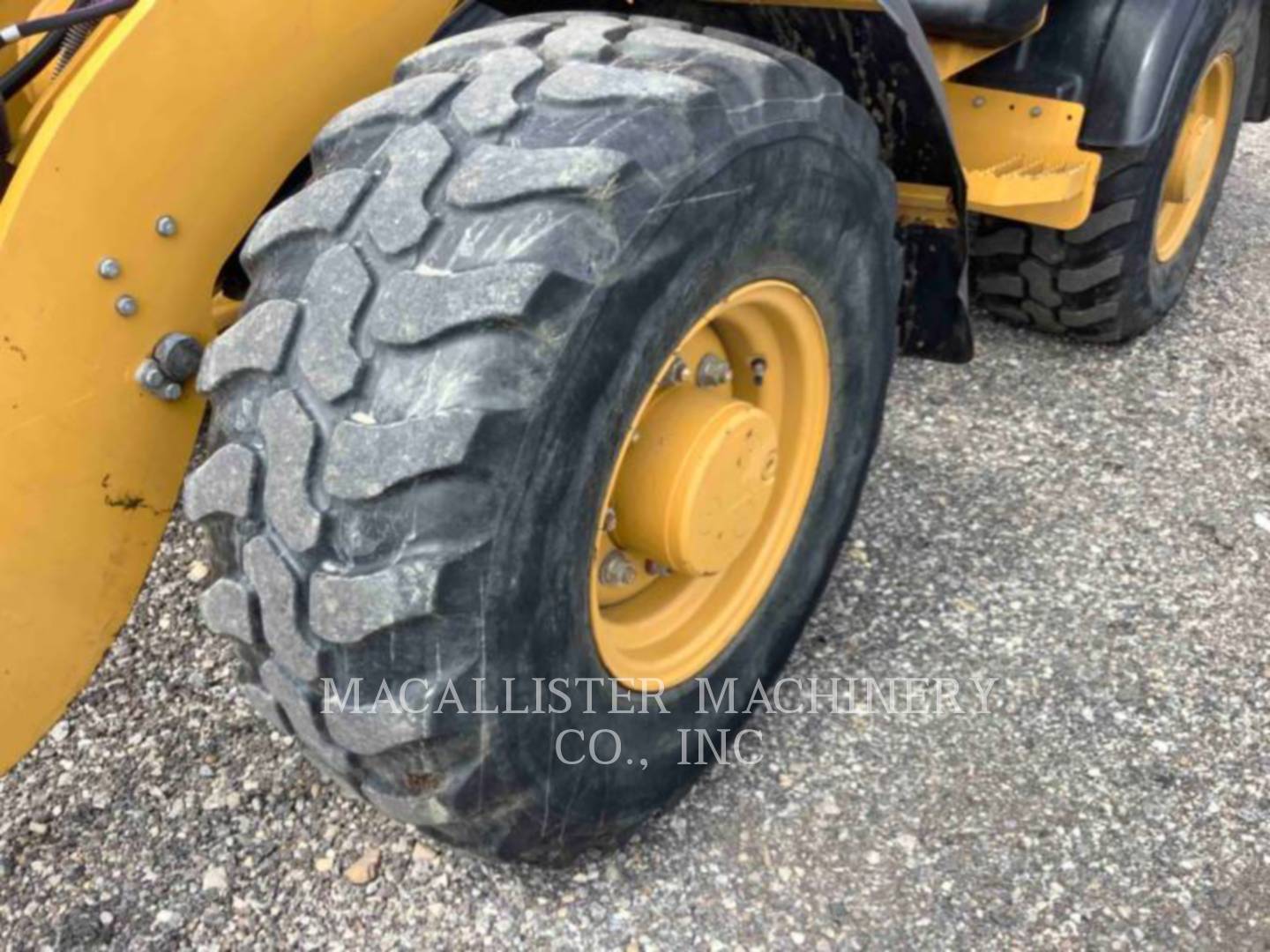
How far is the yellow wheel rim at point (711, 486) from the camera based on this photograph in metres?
1.78

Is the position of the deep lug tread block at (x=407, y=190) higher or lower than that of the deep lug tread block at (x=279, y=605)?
higher

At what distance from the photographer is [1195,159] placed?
10.6 ft

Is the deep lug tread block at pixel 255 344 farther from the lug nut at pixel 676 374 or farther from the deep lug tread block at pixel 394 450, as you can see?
the lug nut at pixel 676 374

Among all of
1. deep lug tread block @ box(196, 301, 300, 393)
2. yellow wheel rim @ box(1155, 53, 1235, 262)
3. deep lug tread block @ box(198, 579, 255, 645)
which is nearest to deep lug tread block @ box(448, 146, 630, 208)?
deep lug tread block @ box(196, 301, 300, 393)

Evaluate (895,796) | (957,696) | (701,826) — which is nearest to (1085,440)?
(957,696)

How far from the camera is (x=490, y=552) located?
142cm

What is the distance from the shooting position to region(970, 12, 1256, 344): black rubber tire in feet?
9.65

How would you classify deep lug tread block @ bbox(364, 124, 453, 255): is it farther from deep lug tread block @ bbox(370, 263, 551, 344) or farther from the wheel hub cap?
the wheel hub cap

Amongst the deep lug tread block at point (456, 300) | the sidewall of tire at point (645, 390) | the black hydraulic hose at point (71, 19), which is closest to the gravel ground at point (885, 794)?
the sidewall of tire at point (645, 390)

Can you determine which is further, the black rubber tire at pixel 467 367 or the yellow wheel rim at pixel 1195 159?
the yellow wheel rim at pixel 1195 159

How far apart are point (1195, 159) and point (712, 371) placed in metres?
1.97

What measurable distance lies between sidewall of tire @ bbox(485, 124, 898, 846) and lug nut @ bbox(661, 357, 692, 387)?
19 centimetres

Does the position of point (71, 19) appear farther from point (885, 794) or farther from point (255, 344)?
point (885, 794)

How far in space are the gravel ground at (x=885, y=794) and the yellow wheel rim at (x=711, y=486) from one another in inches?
11.7
